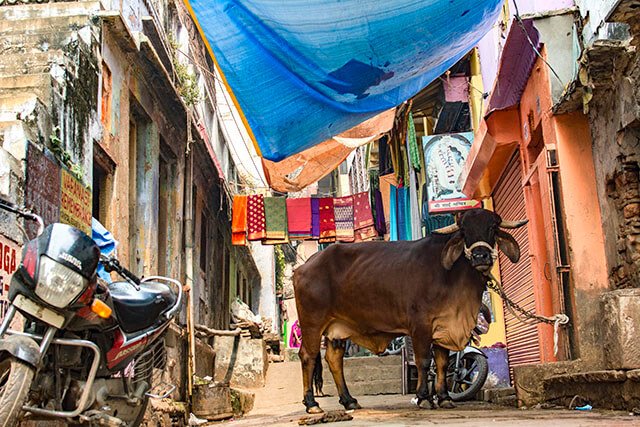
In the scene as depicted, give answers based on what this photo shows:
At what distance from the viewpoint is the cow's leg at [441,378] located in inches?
292

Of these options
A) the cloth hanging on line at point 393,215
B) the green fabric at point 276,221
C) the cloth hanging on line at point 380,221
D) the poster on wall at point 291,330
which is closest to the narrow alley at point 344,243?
the green fabric at point 276,221

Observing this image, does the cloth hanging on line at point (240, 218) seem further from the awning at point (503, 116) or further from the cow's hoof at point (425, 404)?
the cow's hoof at point (425, 404)

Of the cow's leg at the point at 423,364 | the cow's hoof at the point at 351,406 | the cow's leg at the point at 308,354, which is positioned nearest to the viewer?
the cow's leg at the point at 423,364

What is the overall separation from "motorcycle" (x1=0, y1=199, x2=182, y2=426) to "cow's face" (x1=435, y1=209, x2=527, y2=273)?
11.1ft

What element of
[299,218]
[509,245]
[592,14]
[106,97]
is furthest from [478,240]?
[299,218]

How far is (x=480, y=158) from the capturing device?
10.7 meters

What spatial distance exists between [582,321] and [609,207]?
3.48 ft

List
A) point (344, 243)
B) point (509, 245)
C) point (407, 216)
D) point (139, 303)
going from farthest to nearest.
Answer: point (407, 216), point (344, 243), point (509, 245), point (139, 303)

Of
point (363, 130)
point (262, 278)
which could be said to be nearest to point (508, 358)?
point (363, 130)

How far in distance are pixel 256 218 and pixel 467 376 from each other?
7971 mm

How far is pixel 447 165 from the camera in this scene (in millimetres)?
12656

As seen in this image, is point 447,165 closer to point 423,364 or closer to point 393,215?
point 423,364

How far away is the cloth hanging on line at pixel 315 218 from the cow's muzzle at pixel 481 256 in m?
9.58

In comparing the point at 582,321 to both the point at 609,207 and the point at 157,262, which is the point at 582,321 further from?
the point at 157,262
